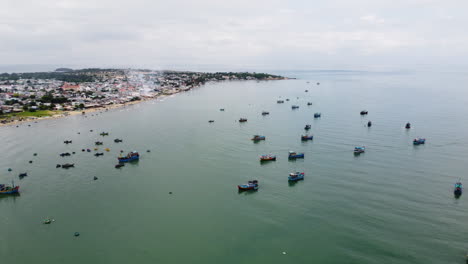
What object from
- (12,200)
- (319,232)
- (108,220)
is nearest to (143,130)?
(12,200)

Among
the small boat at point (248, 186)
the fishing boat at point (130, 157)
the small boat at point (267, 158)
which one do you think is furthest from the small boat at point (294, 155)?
the fishing boat at point (130, 157)

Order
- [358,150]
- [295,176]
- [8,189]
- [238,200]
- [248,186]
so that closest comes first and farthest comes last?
[238,200]
[248,186]
[8,189]
[295,176]
[358,150]

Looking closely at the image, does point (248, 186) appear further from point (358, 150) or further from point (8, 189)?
point (8, 189)

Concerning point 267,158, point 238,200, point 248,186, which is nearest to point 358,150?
point 267,158

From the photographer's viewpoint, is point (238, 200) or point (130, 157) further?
point (130, 157)

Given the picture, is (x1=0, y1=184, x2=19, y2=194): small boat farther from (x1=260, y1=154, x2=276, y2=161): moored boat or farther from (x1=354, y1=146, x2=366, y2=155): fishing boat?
(x1=354, y1=146, x2=366, y2=155): fishing boat

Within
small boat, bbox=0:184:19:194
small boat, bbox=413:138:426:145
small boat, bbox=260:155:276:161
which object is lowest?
small boat, bbox=0:184:19:194

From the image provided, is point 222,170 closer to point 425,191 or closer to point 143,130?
point 425,191

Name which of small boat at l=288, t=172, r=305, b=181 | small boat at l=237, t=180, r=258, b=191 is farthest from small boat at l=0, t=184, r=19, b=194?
small boat at l=288, t=172, r=305, b=181

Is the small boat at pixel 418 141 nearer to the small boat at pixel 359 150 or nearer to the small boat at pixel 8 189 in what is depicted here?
the small boat at pixel 359 150

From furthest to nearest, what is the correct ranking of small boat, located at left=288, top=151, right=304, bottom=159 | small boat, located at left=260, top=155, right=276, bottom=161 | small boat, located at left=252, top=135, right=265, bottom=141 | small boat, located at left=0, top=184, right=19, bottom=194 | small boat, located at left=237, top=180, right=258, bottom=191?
small boat, located at left=252, top=135, right=265, bottom=141 < small boat, located at left=288, top=151, right=304, bottom=159 < small boat, located at left=260, top=155, right=276, bottom=161 < small boat, located at left=0, top=184, right=19, bottom=194 < small boat, located at left=237, top=180, right=258, bottom=191
